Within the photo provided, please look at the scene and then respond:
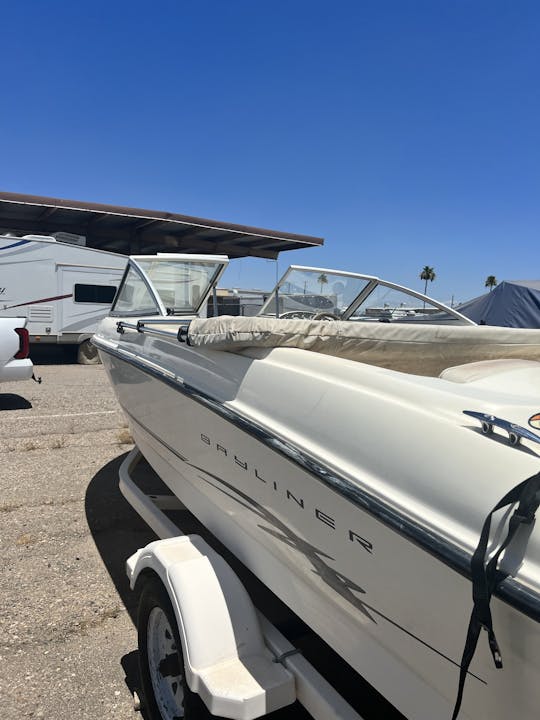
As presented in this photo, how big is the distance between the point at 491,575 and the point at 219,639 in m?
1.09

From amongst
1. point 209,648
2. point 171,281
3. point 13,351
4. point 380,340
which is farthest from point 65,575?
point 13,351

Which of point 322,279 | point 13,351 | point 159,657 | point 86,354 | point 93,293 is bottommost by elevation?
point 86,354

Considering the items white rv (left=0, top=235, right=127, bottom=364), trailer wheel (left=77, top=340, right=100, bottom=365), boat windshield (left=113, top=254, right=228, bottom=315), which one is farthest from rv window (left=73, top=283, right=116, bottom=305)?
boat windshield (left=113, top=254, right=228, bottom=315)

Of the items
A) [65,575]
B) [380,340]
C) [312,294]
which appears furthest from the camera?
[312,294]

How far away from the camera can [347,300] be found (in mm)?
3879

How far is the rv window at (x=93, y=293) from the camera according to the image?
12.3m

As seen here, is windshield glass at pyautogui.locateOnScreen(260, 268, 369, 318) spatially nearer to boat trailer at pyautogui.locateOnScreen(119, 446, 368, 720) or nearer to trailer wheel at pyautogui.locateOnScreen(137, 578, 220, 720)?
boat trailer at pyautogui.locateOnScreen(119, 446, 368, 720)

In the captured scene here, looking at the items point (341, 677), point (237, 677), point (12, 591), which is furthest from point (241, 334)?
point (12, 591)

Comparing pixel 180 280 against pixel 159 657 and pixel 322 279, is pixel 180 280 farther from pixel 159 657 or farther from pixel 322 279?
pixel 159 657

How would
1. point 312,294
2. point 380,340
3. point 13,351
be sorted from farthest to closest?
point 13,351
point 312,294
point 380,340

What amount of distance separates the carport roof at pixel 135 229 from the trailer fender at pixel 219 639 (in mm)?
14283

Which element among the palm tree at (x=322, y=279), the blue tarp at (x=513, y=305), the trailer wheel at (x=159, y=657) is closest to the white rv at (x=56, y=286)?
the blue tarp at (x=513, y=305)

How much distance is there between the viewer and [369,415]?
58.6 inches

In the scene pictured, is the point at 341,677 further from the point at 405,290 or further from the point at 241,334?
the point at 405,290
